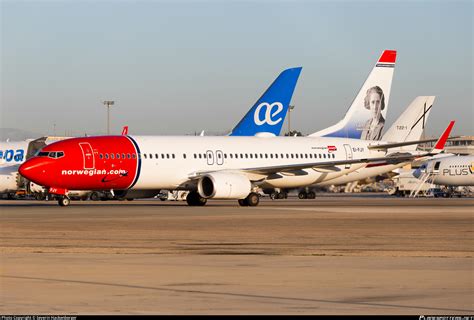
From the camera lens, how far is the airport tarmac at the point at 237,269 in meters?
15.2

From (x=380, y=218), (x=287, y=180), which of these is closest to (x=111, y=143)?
(x=287, y=180)

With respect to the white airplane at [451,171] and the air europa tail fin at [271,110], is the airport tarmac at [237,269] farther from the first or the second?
the white airplane at [451,171]

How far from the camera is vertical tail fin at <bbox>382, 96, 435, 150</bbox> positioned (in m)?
77.4

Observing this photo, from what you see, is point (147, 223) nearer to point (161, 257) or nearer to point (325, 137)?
point (161, 257)

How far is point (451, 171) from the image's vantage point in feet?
348

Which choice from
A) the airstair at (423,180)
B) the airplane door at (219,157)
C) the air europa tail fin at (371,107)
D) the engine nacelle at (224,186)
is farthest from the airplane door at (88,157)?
the airstair at (423,180)

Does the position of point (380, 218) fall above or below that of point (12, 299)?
above

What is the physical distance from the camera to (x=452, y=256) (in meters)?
24.2

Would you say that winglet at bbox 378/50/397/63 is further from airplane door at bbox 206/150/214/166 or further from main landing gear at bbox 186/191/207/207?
main landing gear at bbox 186/191/207/207

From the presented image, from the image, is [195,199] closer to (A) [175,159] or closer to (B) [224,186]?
(A) [175,159]

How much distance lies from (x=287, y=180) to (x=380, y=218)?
79.2ft

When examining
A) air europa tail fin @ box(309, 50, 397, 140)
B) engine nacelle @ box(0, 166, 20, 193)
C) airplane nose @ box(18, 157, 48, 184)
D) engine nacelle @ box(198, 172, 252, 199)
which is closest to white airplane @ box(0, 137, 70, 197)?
engine nacelle @ box(0, 166, 20, 193)

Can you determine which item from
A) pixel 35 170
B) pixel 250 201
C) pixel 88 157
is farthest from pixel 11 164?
pixel 250 201

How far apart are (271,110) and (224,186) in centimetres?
1478
